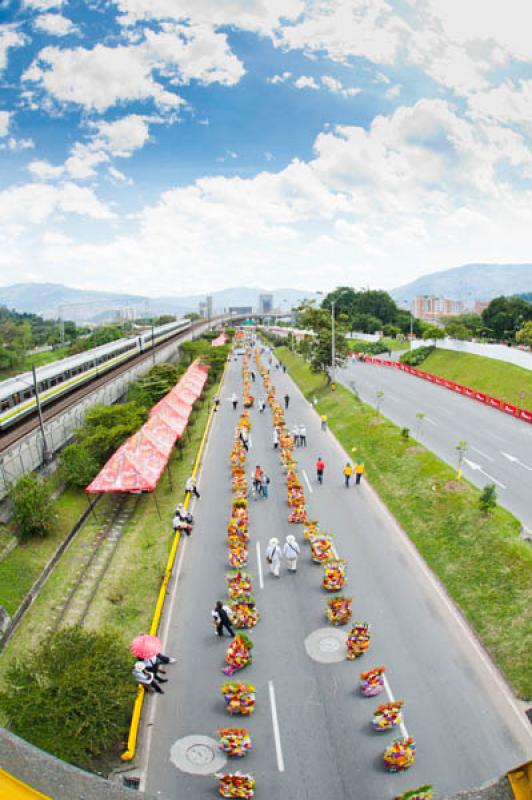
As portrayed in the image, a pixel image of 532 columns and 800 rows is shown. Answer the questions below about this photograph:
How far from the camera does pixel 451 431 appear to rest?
31.4 metres

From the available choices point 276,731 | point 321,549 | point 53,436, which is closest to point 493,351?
point 321,549

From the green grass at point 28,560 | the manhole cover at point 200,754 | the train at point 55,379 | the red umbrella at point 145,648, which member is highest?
the train at point 55,379

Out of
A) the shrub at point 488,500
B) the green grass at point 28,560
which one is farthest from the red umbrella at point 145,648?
the shrub at point 488,500

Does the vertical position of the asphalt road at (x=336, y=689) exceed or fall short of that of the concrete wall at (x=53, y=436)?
it falls short

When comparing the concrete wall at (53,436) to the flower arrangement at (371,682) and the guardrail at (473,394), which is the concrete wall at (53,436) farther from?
the guardrail at (473,394)

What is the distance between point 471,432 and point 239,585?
21.8 meters

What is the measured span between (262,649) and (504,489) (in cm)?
1439

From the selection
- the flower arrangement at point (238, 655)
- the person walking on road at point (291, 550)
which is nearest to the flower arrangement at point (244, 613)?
the flower arrangement at point (238, 655)

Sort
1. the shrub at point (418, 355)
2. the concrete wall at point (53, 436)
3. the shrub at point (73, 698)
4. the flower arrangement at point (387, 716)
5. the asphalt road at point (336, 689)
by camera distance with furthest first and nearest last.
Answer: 1. the shrub at point (418, 355)
2. the concrete wall at point (53, 436)
3. the flower arrangement at point (387, 716)
4. the asphalt road at point (336, 689)
5. the shrub at point (73, 698)

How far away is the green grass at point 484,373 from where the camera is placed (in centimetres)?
3922

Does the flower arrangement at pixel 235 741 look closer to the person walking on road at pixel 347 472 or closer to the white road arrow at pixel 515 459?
the person walking on road at pixel 347 472

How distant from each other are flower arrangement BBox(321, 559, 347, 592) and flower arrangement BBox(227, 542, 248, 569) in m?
2.92

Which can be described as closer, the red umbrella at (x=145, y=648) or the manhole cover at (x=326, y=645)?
the red umbrella at (x=145, y=648)

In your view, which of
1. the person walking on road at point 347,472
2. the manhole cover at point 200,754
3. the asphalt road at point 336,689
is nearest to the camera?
the asphalt road at point 336,689
